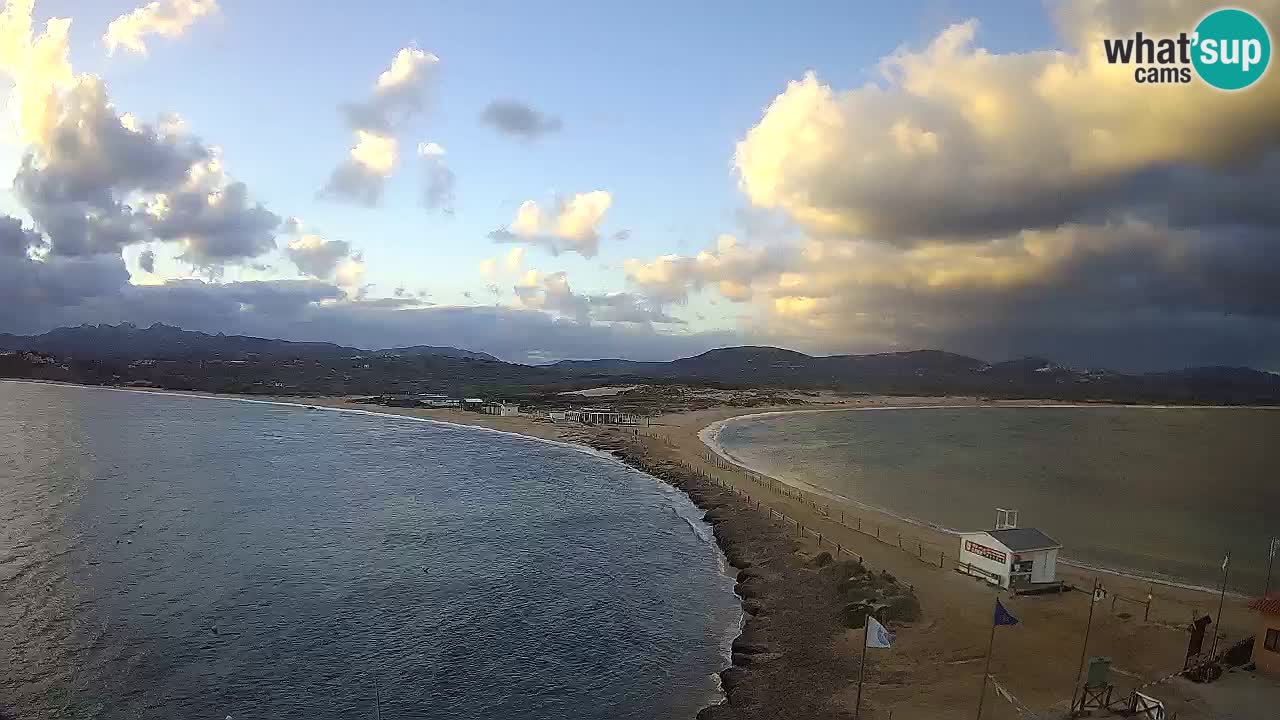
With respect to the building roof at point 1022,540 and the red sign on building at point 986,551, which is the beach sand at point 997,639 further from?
the building roof at point 1022,540

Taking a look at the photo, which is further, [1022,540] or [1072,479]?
[1072,479]

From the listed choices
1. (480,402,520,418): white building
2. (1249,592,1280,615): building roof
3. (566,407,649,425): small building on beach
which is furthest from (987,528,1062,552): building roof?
(480,402,520,418): white building

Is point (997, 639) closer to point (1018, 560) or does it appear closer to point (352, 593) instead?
point (1018, 560)

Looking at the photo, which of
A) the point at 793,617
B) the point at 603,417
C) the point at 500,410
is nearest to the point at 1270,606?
the point at 793,617

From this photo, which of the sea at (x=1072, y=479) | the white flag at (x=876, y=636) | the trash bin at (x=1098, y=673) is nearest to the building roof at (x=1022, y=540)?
the sea at (x=1072, y=479)

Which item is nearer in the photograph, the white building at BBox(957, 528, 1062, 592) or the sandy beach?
the sandy beach

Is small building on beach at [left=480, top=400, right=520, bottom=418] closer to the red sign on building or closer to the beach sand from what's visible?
the beach sand
